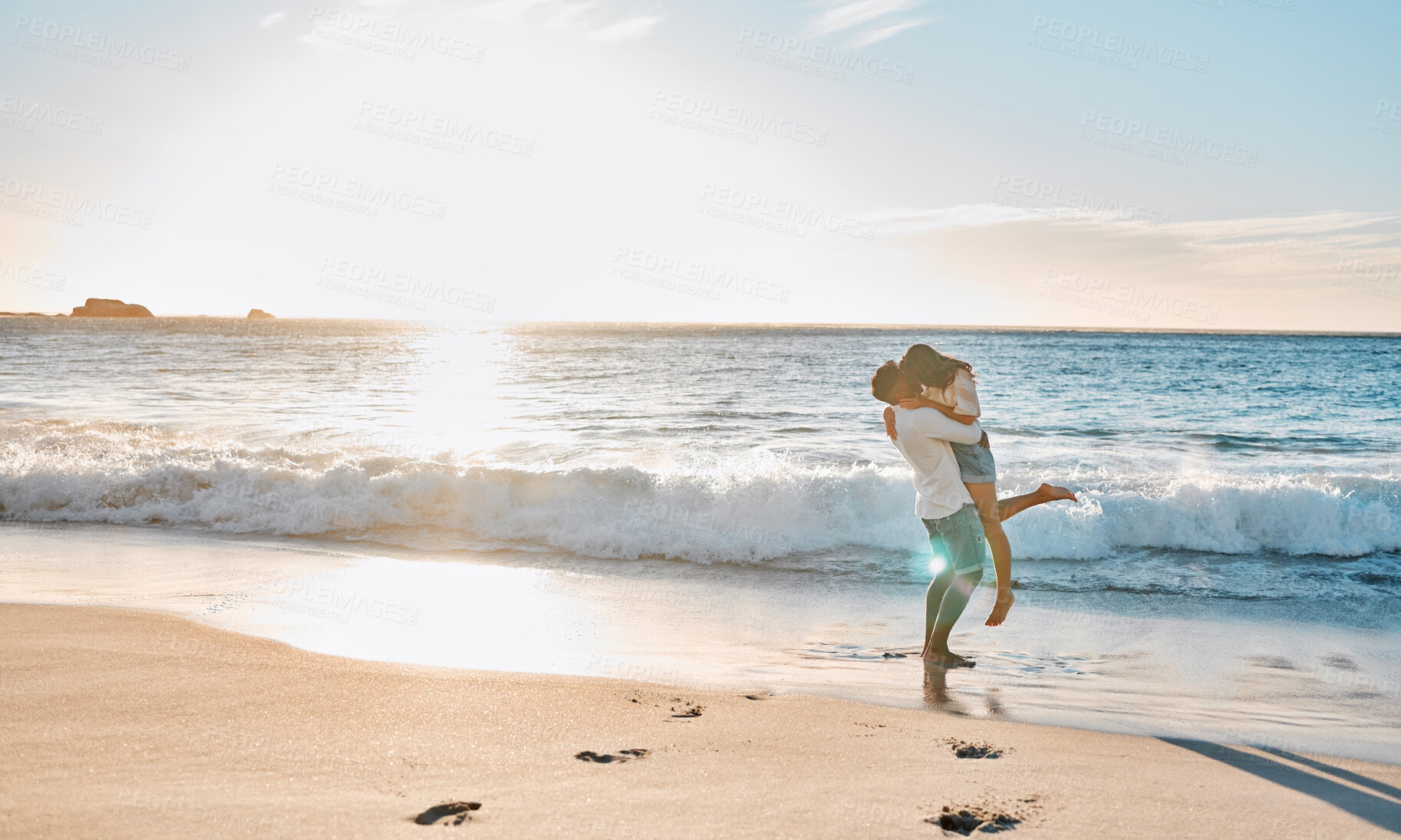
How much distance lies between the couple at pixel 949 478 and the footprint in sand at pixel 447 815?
291cm

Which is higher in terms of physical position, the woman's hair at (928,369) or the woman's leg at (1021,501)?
the woman's hair at (928,369)

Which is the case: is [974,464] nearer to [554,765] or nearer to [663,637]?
[663,637]

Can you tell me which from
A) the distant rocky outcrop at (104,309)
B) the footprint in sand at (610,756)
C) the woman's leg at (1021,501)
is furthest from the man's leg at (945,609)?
the distant rocky outcrop at (104,309)

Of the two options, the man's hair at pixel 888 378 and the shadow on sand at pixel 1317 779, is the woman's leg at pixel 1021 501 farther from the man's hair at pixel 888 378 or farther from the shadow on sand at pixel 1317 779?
the shadow on sand at pixel 1317 779

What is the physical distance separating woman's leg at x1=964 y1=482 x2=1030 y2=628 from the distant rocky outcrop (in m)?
207

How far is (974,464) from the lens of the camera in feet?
15.7

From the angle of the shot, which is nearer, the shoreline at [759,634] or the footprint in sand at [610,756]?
the footprint in sand at [610,756]

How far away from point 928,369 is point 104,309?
690 feet

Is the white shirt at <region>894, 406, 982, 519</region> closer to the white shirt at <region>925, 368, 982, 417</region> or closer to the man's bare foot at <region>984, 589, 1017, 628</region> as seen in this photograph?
the white shirt at <region>925, 368, 982, 417</region>

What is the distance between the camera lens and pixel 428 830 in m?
2.64

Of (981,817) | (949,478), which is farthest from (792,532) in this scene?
(981,817)

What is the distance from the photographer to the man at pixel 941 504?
15.1ft

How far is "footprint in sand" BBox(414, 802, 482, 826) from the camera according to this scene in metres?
2.70

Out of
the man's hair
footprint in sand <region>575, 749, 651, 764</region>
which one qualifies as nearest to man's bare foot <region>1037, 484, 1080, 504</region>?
the man's hair
